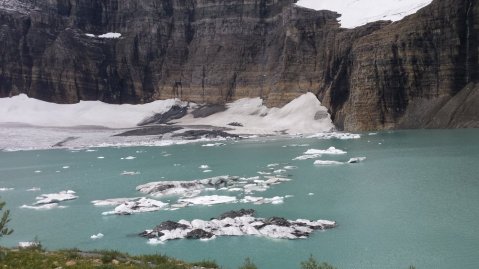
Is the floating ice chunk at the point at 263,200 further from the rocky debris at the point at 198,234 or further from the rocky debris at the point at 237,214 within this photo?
the rocky debris at the point at 198,234

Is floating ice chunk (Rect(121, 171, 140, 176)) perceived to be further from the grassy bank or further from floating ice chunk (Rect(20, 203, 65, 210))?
the grassy bank

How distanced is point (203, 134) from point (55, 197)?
55.1m

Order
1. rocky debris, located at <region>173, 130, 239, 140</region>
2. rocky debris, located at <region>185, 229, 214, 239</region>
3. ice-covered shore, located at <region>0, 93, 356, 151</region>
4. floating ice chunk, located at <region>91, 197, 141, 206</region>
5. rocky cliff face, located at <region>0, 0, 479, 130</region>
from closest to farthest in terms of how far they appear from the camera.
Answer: rocky debris, located at <region>185, 229, 214, 239</region>
floating ice chunk, located at <region>91, 197, 141, 206</region>
rocky debris, located at <region>173, 130, 239, 140</region>
ice-covered shore, located at <region>0, 93, 356, 151</region>
rocky cliff face, located at <region>0, 0, 479, 130</region>

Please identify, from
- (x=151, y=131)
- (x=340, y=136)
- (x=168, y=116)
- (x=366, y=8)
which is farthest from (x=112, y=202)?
(x=168, y=116)

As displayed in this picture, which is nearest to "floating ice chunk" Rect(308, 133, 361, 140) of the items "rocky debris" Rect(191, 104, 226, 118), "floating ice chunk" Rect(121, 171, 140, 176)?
"floating ice chunk" Rect(121, 171, 140, 176)

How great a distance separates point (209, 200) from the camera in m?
29.6

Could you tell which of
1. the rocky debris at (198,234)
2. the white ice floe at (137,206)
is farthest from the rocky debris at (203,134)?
the rocky debris at (198,234)

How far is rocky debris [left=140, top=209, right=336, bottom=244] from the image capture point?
21.7m

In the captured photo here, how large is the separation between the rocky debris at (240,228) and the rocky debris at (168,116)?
8962cm

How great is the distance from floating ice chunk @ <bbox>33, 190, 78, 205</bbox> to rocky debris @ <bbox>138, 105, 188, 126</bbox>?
76.8 metres

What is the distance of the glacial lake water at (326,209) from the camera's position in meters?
18.9

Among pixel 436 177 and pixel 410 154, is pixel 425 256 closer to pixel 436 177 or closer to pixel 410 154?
pixel 436 177

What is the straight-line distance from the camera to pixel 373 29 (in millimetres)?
86875

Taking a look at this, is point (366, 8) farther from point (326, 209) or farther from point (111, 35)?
point (326, 209)
